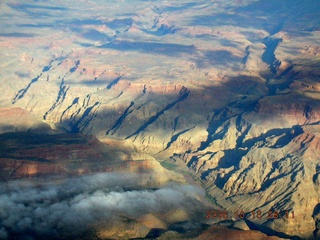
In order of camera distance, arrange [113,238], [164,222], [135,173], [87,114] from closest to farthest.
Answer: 1. [113,238]
2. [164,222]
3. [135,173]
4. [87,114]

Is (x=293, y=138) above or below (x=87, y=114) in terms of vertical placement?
above

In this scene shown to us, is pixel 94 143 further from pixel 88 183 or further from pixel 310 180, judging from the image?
pixel 310 180

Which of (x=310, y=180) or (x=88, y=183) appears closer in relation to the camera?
(x=88, y=183)

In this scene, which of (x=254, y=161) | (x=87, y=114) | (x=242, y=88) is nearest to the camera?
(x=254, y=161)

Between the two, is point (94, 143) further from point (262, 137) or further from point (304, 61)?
point (304, 61)

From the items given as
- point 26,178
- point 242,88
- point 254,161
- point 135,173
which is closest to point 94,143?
point 135,173

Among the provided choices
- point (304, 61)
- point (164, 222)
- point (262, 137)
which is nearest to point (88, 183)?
point (164, 222)
